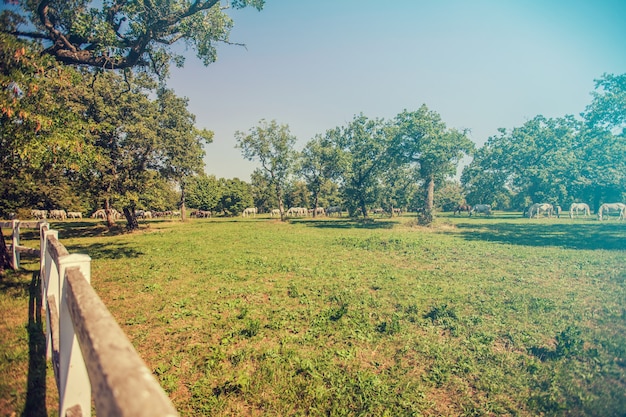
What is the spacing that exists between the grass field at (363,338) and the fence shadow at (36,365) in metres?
0.04

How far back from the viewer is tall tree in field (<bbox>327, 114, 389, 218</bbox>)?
42131mm

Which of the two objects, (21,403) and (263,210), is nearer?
(21,403)

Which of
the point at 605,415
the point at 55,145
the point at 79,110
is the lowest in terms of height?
the point at 605,415

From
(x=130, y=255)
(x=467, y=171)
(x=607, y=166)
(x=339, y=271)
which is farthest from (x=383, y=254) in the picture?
(x=467, y=171)

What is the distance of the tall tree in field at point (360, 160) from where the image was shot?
138ft

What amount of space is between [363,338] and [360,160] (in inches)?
1551

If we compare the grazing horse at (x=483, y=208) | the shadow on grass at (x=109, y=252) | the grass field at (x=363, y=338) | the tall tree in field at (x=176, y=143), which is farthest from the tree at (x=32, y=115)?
the grazing horse at (x=483, y=208)

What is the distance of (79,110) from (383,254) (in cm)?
2536

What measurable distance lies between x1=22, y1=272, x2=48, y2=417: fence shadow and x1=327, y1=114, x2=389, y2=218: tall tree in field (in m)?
36.5

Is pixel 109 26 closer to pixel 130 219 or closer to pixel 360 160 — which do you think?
pixel 130 219

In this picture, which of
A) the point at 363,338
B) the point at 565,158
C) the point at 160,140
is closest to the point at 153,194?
the point at 160,140

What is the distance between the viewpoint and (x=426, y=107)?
34.2 m

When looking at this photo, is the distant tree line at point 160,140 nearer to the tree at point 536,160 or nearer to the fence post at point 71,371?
the tree at point 536,160

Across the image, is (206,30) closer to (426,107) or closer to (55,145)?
(55,145)
